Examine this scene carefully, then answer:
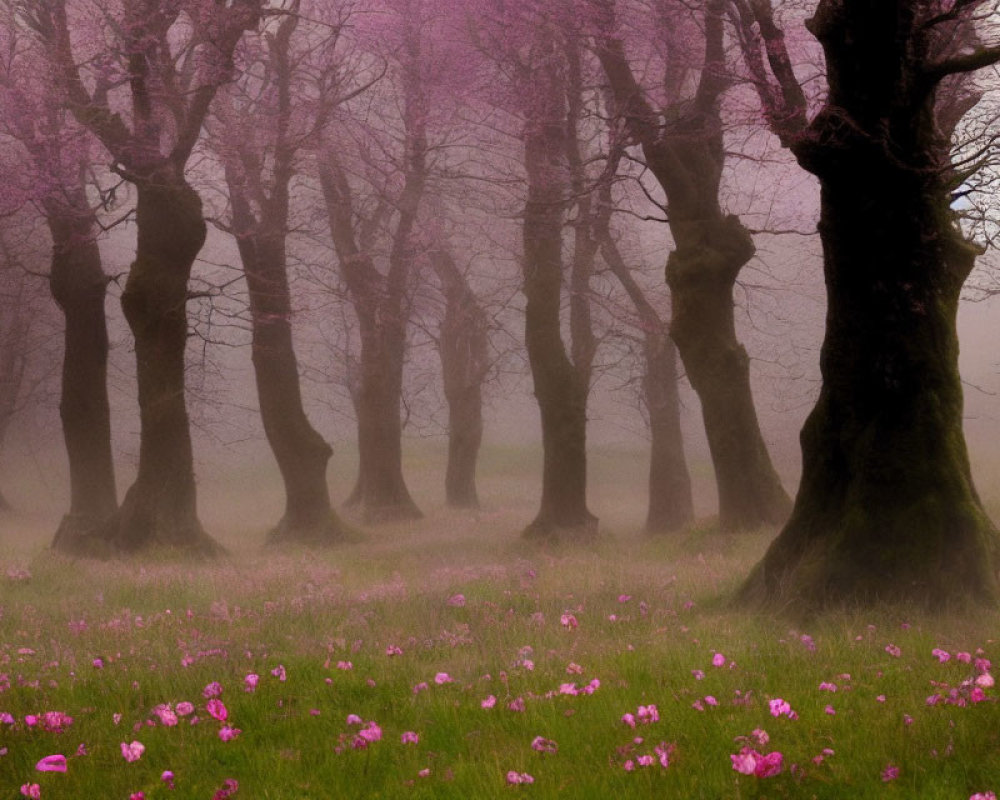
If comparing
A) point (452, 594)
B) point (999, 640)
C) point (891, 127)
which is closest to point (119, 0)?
point (452, 594)

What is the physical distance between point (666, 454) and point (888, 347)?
1346 cm

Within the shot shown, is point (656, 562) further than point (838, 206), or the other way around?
point (656, 562)

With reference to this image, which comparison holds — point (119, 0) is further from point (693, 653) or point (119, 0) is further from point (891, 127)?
point (693, 653)

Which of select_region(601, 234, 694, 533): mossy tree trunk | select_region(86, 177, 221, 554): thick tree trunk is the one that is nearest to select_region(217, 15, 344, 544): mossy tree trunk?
select_region(86, 177, 221, 554): thick tree trunk

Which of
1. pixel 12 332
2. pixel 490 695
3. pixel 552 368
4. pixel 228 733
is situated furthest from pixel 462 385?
pixel 228 733

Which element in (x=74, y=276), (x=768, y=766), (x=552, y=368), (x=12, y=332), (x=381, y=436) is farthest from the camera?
(x=12, y=332)

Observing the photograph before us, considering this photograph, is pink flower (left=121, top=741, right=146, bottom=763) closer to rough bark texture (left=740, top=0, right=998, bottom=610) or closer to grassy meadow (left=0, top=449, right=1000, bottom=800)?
grassy meadow (left=0, top=449, right=1000, bottom=800)

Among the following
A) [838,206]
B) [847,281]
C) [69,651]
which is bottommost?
[69,651]

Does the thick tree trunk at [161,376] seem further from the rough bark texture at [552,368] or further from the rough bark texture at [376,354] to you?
the rough bark texture at [376,354]

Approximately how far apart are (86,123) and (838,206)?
12825 millimetres

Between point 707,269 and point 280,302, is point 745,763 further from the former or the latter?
point 280,302

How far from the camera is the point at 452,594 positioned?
11398mm

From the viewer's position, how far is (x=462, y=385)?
29.7m

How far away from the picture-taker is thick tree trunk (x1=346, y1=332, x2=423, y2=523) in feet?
83.7
